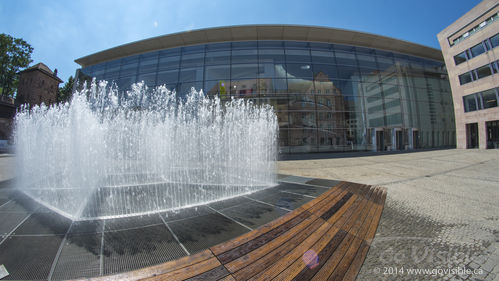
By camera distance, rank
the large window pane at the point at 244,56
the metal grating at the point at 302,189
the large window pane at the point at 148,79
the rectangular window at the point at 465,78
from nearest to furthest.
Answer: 1. the metal grating at the point at 302,189
2. the large window pane at the point at 244,56
3. the large window pane at the point at 148,79
4. the rectangular window at the point at 465,78

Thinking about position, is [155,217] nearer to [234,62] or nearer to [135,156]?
[135,156]

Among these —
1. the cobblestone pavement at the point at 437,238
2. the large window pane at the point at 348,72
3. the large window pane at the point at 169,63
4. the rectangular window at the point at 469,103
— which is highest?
the large window pane at the point at 169,63

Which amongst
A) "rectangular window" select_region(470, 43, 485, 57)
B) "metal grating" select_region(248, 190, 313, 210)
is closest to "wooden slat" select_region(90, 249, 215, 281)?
"metal grating" select_region(248, 190, 313, 210)

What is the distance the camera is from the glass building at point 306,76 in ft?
57.9

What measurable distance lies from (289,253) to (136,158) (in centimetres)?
988

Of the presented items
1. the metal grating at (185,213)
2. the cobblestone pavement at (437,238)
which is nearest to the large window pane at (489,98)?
the cobblestone pavement at (437,238)

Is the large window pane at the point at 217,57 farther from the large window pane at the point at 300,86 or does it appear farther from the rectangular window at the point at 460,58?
the rectangular window at the point at 460,58

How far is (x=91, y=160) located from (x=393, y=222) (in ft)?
24.7

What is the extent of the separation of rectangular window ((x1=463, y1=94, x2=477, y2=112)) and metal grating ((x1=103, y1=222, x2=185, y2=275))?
103 ft

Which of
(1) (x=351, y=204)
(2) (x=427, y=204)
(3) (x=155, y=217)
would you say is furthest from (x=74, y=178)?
(2) (x=427, y=204)

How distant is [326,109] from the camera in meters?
18.0

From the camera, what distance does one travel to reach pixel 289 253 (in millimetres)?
2051

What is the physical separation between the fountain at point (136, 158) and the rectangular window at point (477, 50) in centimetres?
2732

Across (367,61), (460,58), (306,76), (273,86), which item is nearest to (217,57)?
(273,86)
